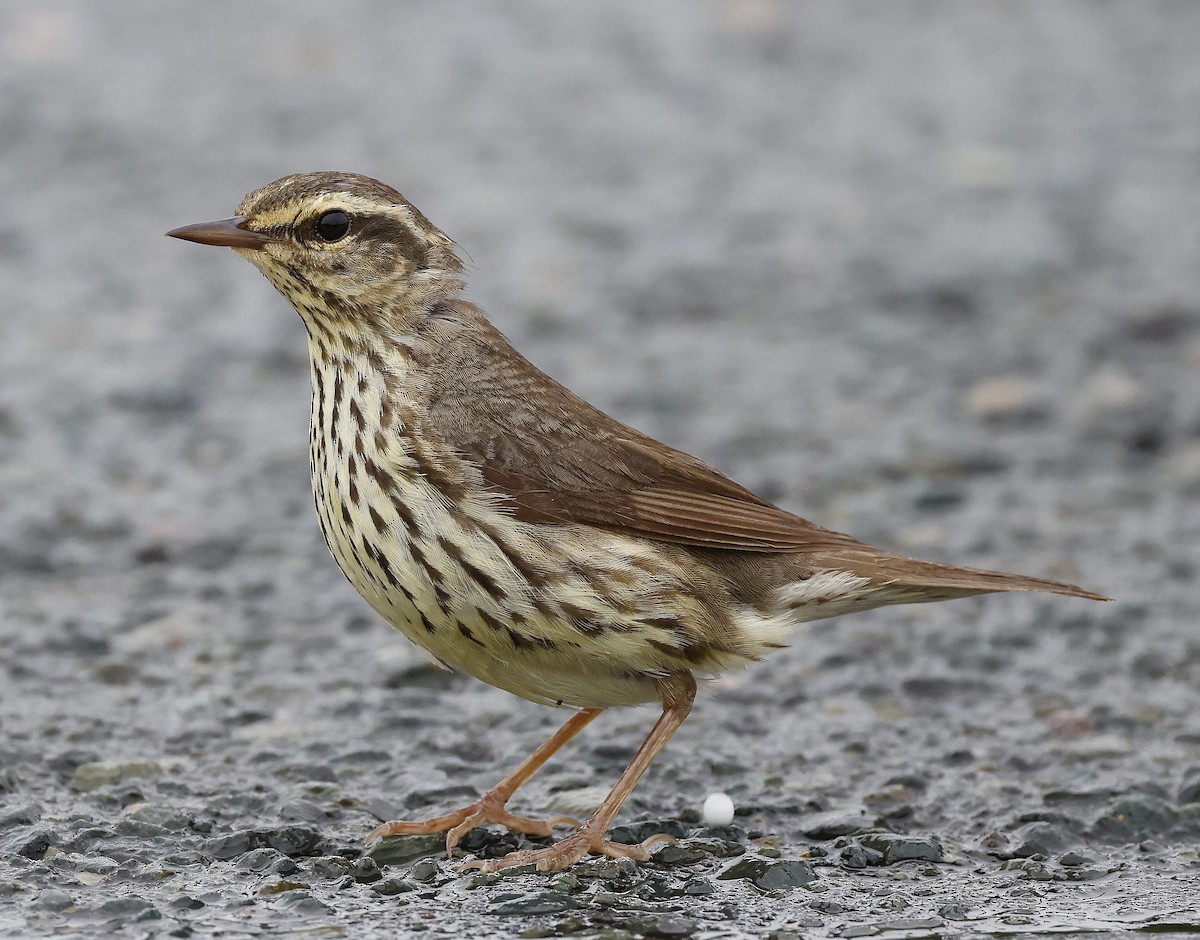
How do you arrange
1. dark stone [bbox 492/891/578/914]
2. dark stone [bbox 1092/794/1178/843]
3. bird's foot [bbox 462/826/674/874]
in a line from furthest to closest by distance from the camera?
dark stone [bbox 1092/794/1178/843] < bird's foot [bbox 462/826/674/874] < dark stone [bbox 492/891/578/914]

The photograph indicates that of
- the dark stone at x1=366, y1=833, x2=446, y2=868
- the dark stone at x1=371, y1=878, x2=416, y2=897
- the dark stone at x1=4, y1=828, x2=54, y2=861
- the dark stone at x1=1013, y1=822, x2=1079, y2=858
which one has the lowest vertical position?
the dark stone at x1=4, y1=828, x2=54, y2=861

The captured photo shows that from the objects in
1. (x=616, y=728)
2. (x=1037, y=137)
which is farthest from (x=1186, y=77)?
(x=616, y=728)

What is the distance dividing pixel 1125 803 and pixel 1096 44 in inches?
409

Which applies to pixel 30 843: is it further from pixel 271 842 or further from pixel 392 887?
pixel 392 887

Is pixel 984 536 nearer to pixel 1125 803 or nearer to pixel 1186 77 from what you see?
pixel 1125 803

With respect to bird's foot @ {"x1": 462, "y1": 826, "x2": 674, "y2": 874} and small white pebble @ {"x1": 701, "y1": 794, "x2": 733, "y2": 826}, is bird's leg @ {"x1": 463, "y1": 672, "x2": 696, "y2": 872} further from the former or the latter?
small white pebble @ {"x1": 701, "y1": 794, "x2": 733, "y2": 826}

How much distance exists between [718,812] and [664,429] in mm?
4201

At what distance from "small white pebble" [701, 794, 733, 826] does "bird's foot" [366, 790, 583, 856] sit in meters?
0.46

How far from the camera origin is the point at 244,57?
1471cm

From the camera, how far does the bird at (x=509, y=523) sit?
6.06 metres

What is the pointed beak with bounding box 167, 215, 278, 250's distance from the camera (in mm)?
6316

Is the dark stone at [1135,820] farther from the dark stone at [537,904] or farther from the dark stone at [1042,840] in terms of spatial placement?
the dark stone at [537,904]

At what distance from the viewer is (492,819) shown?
6473 mm

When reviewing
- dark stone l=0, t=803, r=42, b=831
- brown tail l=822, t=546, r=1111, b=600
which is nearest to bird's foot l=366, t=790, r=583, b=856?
dark stone l=0, t=803, r=42, b=831
